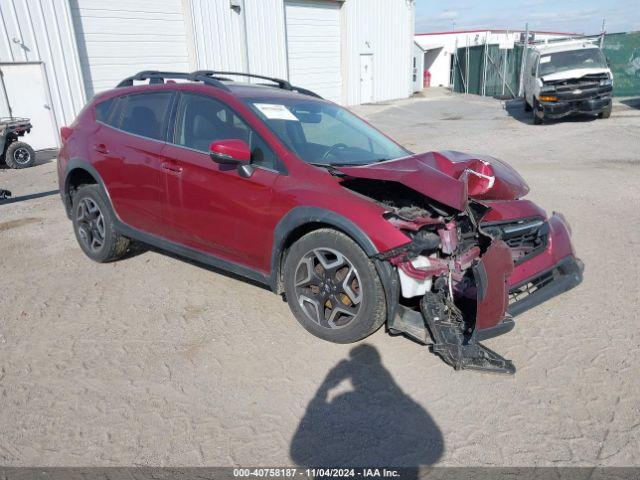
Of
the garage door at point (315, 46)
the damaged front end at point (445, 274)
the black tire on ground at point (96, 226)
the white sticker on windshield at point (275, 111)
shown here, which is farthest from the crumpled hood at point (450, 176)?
the garage door at point (315, 46)

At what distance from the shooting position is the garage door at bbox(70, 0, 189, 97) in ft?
47.4

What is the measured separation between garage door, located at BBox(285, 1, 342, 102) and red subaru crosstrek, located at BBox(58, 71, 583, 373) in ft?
58.0

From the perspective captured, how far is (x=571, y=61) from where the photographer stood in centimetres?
1576

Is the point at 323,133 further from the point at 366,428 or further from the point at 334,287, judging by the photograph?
the point at 366,428

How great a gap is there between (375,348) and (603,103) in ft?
48.5

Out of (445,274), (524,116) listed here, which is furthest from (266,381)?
(524,116)

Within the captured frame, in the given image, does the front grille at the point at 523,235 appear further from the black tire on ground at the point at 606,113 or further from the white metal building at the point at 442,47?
the white metal building at the point at 442,47

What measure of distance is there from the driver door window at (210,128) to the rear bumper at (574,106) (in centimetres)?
1356

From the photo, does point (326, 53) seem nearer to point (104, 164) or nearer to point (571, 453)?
point (104, 164)

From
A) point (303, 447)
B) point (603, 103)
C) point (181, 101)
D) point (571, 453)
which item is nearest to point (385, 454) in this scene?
point (303, 447)

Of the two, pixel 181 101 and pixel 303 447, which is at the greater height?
pixel 181 101

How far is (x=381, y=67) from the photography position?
1078 inches

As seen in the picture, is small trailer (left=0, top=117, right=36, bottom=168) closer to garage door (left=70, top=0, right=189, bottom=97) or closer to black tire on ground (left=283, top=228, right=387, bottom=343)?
garage door (left=70, top=0, right=189, bottom=97)

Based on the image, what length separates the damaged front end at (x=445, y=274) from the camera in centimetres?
302
